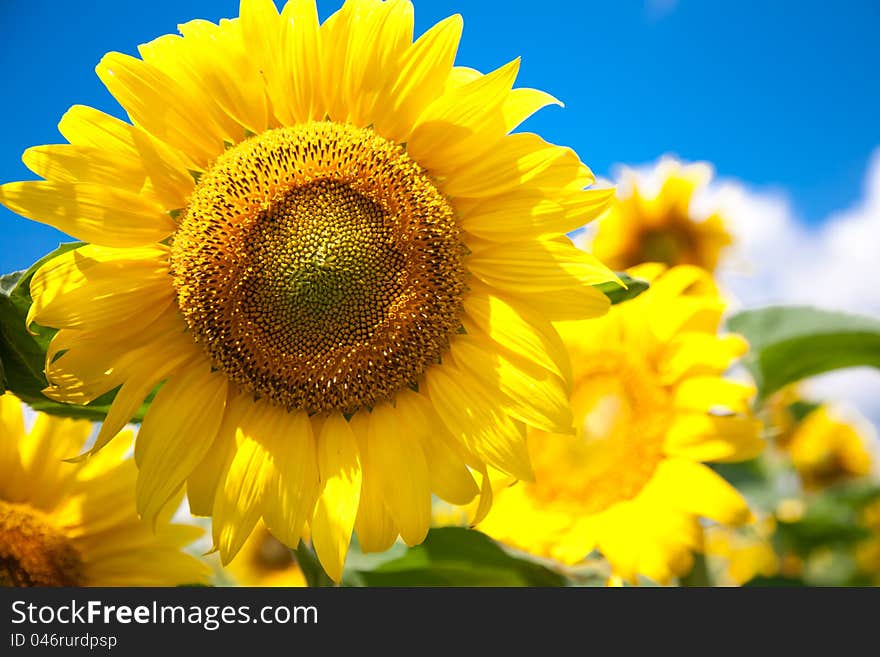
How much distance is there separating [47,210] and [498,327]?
27.2 inches

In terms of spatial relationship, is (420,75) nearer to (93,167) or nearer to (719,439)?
(93,167)

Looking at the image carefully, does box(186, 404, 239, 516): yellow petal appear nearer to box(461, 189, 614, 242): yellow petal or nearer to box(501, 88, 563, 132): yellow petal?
box(461, 189, 614, 242): yellow petal

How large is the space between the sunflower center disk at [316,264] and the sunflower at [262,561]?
1.84 metres

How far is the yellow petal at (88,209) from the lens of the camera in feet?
4.11

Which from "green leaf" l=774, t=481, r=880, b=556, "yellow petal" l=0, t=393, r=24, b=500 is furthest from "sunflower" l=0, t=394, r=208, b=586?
"green leaf" l=774, t=481, r=880, b=556

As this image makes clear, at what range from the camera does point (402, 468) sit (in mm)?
1352

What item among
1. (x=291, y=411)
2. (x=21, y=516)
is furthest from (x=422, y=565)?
(x=21, y=516)

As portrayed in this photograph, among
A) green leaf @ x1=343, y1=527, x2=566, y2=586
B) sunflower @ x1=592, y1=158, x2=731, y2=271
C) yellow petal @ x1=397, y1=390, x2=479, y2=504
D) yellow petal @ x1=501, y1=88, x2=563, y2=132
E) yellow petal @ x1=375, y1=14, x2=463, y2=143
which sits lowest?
green leaf @ x1=343, y1=527, x2=566, y2=586

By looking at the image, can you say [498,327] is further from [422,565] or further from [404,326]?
[422,565]

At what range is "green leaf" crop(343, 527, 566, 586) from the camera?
61.5 inches

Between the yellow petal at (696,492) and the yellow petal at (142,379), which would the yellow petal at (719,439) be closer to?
the yellow petal at (696,492)

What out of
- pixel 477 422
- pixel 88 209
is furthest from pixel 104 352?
pixel 477 422

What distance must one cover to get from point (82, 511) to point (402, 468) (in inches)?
30.7

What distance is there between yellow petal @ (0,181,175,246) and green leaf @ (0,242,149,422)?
0.07 meters
